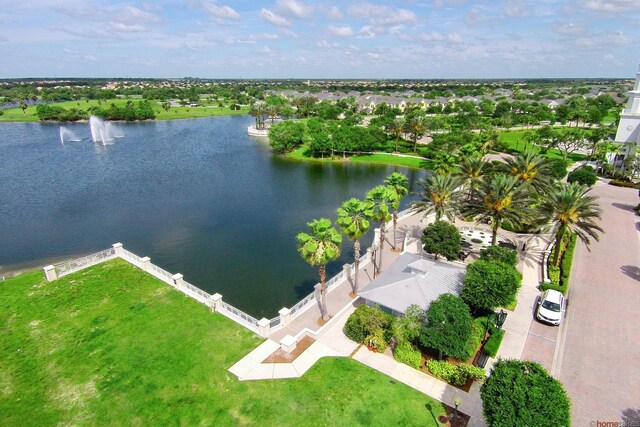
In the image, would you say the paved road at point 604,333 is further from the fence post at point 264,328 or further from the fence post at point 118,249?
the fence post at point 118,249

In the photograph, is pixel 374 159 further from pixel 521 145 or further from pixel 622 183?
pixel 622 183

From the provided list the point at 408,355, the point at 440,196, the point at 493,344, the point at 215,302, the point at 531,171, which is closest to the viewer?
the point at 408,355

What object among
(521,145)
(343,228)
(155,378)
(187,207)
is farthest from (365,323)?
(521,145)

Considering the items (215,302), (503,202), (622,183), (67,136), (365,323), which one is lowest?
(215,302)

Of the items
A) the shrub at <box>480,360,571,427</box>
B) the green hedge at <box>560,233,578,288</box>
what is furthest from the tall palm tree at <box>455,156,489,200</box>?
the shrub at <box>480,360,571,427</box>

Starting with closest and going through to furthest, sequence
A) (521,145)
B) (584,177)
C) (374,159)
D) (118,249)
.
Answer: (118,249) → (584,177) → (374,159) → (521,145)

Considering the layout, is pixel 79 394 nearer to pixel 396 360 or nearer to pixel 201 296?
pixel 201 296

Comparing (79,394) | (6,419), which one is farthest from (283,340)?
(6,419)
